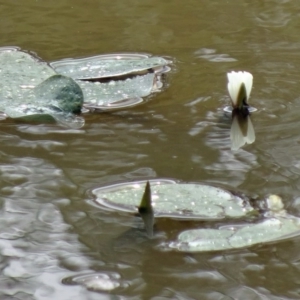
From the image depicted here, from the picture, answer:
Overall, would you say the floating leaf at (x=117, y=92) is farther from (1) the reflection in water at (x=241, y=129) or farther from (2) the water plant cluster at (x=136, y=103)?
(1) the reflection in water at (x=241, y=129)

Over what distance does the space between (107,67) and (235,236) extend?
0.82 metres

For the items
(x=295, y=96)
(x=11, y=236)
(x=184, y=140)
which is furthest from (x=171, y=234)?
(x=295, y=96)

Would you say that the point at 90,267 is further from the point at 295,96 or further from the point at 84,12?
the point at 84,12

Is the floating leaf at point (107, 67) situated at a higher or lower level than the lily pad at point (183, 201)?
higher

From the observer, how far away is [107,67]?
1.91 m

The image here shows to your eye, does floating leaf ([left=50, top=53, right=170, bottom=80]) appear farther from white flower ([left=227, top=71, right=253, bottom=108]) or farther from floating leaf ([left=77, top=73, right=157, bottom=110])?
white flower ([left=227, top=71, right=253, bottom=108])

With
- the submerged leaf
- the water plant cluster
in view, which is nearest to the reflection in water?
the water plant cluster

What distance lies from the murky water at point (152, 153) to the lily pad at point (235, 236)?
0.02 meters

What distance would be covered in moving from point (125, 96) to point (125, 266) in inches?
27.5

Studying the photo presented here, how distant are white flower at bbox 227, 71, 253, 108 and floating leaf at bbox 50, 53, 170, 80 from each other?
30 cm

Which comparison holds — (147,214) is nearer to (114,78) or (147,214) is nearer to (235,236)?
(235,236)

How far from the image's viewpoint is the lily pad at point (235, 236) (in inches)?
47.1

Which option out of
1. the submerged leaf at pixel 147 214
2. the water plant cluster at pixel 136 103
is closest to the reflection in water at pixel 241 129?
the water plant cluster at pixel 136 103

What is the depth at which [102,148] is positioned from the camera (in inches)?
61.1
